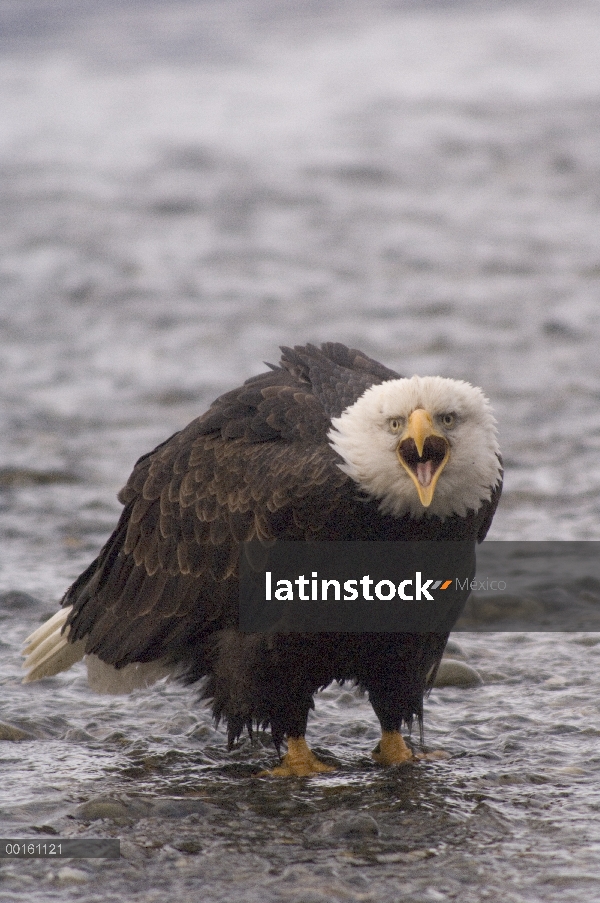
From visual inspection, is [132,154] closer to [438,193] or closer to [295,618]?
[438,193]

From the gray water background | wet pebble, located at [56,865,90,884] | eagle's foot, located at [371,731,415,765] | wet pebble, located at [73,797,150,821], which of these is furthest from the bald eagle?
wet pebble, located at [56,865,90,884]

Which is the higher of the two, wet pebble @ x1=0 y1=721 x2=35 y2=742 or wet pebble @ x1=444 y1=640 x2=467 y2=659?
wet pebble @ x1=444 y1=640 x2=467 y2=659

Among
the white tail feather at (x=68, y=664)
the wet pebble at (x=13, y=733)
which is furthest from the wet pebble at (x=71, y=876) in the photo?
the white tail feather at (x=68, y=664)

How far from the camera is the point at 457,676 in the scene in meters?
5.91

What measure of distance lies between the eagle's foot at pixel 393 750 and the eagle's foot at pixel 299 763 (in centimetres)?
20

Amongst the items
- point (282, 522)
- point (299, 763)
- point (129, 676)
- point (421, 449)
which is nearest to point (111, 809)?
point (299, 763)

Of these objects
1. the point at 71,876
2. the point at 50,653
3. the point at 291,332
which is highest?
the point at 291,332

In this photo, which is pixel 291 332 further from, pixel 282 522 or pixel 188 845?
pixel 188 845

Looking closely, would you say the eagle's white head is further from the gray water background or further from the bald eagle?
the gray water background

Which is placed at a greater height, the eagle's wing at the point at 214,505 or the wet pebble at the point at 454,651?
the eagle's wing at the point at 214,505

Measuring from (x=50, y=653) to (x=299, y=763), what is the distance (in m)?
1.20

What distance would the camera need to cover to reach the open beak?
4.64m

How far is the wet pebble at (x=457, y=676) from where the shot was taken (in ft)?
19.3

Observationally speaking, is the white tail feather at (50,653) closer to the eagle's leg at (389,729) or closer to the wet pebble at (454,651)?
the eagle's leg at (389,729)
